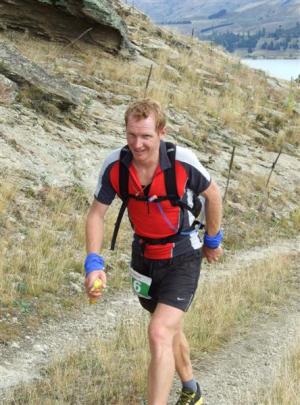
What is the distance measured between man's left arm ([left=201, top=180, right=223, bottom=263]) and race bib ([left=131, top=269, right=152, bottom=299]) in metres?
0.54

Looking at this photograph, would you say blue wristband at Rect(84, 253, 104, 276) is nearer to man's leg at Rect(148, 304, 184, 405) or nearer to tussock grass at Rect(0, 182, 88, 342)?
man's leg at Rect(148, 304, 184, 405)

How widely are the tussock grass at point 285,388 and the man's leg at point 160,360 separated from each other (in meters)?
1.29

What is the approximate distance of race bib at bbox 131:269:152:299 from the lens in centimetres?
430

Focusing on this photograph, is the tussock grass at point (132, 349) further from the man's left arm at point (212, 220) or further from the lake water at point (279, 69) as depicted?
the lake water at point (279, 69)

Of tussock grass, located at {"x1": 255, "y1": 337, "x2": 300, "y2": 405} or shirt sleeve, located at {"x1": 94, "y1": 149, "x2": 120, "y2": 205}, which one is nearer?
shirt sleeve, located at {"x1": 94, "y1": 149, "x2": 120, "y2": 205}

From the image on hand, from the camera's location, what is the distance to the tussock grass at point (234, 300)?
6.25 metres

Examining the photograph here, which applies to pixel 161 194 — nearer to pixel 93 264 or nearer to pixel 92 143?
pixel 93 264

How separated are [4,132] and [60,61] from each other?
5426 mm

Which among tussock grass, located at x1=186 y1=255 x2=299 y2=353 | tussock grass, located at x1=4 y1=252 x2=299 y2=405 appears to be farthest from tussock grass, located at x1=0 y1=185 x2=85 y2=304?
tussock grass, located at x1=186 y1=255 x2=299 y2=353

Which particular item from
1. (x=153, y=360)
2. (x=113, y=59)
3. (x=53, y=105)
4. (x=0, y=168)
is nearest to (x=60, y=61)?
(x=113, y=59)

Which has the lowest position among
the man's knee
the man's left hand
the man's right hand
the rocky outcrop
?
the man's knee

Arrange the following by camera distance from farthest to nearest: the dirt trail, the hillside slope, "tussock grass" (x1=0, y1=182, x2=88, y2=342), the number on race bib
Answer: the hillside slope, "tussock grass" (x1=0, y1=182, x2=88, y2=342), the dirt trail, the number on race bib

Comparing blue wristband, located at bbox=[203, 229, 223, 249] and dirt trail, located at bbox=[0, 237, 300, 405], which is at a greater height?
blue wristband, located at bbox=[203, 229, 223, 249]

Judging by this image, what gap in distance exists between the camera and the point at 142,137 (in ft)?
12.9
